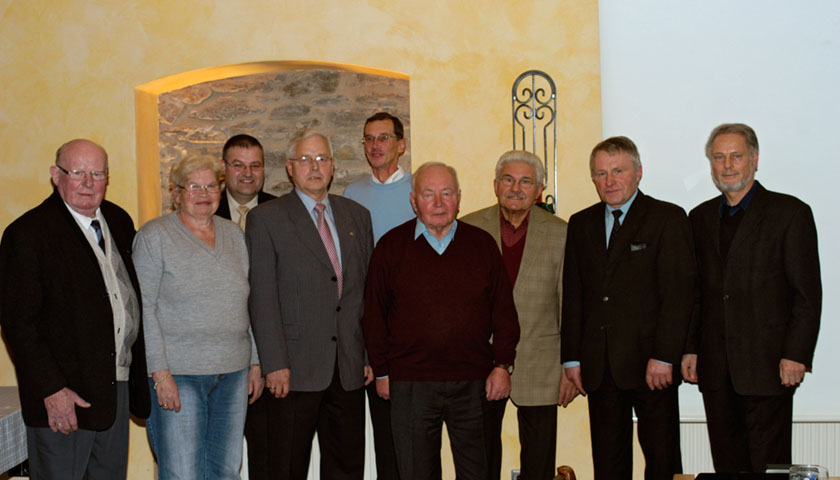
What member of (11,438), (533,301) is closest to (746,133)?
(533,301)

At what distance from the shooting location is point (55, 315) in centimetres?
279

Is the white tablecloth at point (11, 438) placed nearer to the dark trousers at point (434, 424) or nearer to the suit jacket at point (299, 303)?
the suit jacket at point (299, 303)

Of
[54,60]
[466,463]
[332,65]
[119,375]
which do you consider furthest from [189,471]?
[54,60]

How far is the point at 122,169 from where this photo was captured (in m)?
4.25

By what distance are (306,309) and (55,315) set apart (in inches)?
38.2

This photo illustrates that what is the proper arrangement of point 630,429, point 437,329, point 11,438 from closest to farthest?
point 11,438 → point 437,329 → point 630,429

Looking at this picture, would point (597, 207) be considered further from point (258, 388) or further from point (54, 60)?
point (54, 60)

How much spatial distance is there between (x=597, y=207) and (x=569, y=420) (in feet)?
4.08

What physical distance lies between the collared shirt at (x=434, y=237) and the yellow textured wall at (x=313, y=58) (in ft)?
2.97

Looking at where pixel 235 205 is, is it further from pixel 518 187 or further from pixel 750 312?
pixel 750 312

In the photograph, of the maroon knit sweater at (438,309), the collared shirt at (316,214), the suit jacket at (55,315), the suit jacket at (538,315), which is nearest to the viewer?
the suit jacket at (55,315)

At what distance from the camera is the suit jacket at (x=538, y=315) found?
3.52 metres

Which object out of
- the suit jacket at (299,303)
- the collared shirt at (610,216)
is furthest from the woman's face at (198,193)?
the collared shirt at (610,216)

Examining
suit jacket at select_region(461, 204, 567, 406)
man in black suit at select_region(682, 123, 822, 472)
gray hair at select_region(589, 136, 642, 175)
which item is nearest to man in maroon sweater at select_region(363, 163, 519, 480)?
suit jacket at select_region(461, 204, 567, 406)
